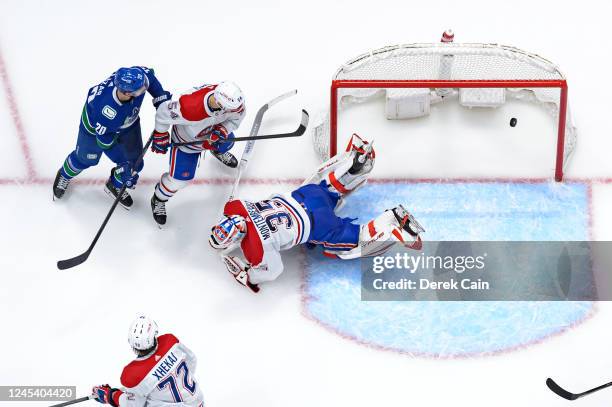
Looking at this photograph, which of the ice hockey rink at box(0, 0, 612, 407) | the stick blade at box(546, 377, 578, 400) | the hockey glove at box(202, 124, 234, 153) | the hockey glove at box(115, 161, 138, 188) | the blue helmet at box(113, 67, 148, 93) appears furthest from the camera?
the hockey glove at box(115, 161, 138, 188)

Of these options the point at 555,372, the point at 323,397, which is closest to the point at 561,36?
the point at 555,372

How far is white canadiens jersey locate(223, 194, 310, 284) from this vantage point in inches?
208

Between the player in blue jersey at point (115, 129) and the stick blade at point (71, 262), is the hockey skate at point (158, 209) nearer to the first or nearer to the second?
the player in blue jersey at point (115, 129)

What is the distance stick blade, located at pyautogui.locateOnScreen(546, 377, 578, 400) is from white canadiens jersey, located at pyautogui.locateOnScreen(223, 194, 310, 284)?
1.26m

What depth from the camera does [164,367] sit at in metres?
4.64

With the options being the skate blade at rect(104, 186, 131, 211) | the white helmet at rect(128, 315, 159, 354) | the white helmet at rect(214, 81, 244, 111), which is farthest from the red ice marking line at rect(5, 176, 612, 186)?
the white helmet at rect(128, 315, 159, 354)

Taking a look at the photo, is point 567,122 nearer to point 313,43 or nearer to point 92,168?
point 313,43

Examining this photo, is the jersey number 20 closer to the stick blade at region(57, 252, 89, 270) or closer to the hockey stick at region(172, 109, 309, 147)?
the stick blade at region(57, 252, 89, 270)

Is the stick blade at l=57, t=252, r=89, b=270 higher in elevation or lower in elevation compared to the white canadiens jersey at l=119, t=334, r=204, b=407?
higher

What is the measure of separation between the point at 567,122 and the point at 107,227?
2.28 m

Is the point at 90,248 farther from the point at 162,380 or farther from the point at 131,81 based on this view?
the point at 162,380

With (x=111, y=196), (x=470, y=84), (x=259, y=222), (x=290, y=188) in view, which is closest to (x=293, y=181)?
(x=290, y=188)

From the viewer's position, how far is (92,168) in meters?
5.98

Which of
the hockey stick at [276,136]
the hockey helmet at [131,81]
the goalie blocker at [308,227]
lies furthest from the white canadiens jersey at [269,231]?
the hockey helmet at [131,81]
